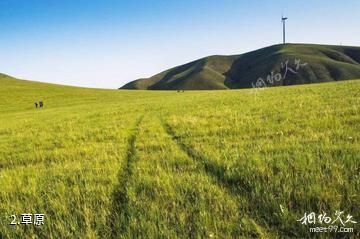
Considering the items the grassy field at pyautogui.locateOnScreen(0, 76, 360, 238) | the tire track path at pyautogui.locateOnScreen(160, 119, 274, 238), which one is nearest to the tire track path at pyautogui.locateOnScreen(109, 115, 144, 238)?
the grassy field at pyautogui.locateOnScreen(0, 76, 360, 238)

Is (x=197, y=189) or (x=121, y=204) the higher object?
(x=197, y=189)

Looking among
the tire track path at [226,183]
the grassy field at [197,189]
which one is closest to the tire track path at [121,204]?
the grassy field at [197,189]

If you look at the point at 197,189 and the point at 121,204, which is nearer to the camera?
the point at 121,204

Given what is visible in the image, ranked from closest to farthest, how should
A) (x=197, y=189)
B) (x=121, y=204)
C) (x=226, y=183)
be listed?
(x=121, y=204)
(x=197, y=189)
(x=226, y=183)

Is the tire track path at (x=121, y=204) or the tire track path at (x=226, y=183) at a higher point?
the tire track path at (x=226, y=183)

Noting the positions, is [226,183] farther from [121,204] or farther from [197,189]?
[121,204]

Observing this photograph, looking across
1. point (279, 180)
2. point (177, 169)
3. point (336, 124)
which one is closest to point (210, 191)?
point (279, 180)

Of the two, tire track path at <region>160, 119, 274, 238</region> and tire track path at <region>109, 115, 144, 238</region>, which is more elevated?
tire track path at <region>160, 119, 274, 238</region>

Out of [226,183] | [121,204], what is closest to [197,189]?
[226,183]

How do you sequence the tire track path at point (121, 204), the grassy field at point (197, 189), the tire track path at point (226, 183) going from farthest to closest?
the tire track path at point (121, 204)
the grassy field at point (197, 189)
the tire track path at point (226, 183)

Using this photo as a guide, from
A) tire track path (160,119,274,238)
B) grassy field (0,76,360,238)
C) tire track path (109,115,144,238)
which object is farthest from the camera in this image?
tire track path (109,115,144,238)

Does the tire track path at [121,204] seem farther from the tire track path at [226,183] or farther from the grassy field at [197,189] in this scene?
the tire track path at [226,183]

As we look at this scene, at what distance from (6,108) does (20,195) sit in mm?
65732

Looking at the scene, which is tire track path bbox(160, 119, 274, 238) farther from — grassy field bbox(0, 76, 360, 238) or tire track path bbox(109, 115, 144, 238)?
tire track path bbox(109, 115, 144, 238)
